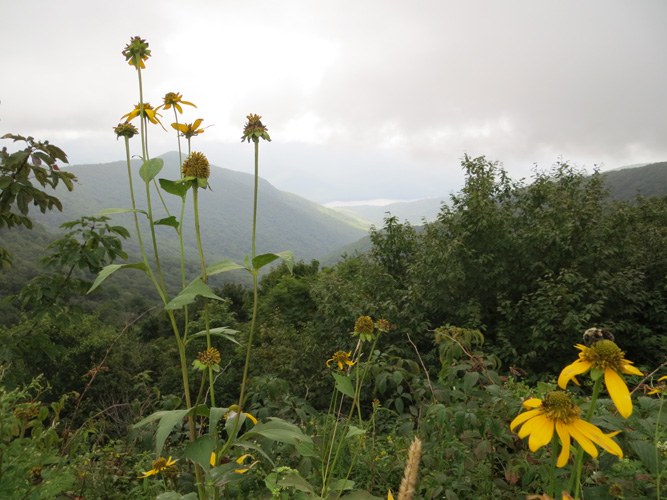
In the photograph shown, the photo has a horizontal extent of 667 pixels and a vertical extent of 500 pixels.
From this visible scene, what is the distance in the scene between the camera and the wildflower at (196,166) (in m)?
1.03

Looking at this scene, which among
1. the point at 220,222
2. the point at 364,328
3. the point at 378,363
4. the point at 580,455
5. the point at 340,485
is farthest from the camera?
the point at 220,222

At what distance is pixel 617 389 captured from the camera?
0.69 metres

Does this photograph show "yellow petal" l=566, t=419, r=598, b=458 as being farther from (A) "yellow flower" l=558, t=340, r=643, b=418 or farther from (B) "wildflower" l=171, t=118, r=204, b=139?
(B) "wildflower" l=171, t=118, r=204, b=139

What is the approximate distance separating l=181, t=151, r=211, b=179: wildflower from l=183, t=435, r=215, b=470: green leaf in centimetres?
70

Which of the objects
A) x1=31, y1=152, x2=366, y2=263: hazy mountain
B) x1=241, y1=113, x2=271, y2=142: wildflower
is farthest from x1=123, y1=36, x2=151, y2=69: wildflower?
x1=31, y1=152, x2=366, y2=263: hazy mountain

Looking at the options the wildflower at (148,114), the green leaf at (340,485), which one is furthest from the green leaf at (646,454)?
the wildflower at (148,114)

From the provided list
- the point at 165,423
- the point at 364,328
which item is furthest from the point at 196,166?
the point at 364,328

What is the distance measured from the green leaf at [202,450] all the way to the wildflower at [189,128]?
887mm

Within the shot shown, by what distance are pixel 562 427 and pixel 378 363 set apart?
1.68 meters

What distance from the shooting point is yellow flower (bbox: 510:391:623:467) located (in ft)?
2.14

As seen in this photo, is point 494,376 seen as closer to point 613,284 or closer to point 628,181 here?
point 613,284

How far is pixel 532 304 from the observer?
812cm

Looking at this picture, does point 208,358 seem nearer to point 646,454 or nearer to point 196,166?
point 196,166

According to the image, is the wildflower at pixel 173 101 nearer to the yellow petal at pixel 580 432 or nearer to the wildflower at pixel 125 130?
the wildflower at pixel 125 130
